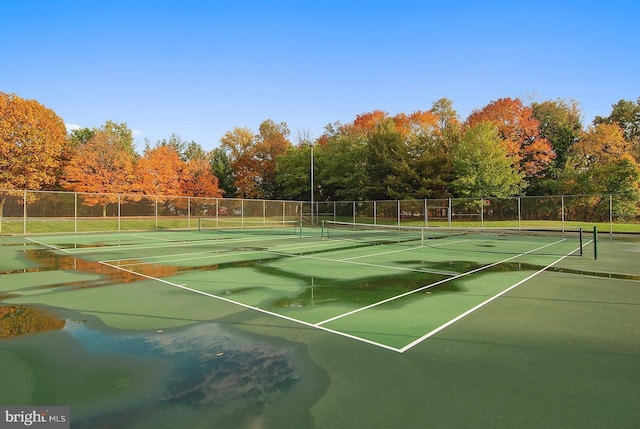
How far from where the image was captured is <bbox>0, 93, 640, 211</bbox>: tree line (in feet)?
109

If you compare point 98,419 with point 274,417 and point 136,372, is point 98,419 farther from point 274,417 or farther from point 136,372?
point 274,417

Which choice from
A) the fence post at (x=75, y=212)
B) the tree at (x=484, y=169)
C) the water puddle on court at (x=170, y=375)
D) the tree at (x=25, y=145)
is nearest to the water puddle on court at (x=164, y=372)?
the water puddle on court at (x=170, y=375)

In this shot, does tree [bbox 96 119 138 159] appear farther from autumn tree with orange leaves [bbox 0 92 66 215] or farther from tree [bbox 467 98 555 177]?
tree [bbox 467 98 555 177]

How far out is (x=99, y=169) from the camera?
38.6m

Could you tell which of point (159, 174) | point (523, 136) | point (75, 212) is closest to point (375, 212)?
point (523, 136)

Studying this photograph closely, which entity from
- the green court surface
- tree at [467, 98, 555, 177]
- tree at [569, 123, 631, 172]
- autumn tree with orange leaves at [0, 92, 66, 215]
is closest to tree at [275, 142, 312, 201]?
tree at [467, 98, 555, 177]

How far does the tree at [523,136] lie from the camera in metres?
39.2

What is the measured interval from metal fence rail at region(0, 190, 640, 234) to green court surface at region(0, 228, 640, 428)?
18656mm

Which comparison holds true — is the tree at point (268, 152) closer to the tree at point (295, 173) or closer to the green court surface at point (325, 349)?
the tree at point (295, 173)

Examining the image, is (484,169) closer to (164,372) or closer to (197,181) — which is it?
(197,181)

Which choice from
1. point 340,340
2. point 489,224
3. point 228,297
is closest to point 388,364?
point 340,340

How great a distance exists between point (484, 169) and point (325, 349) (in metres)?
32.8

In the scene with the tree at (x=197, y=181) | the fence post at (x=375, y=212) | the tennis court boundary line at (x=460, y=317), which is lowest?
the tennis court boundary line at (x=460, y=317)

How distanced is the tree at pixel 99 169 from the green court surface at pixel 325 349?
32276 millimetres
